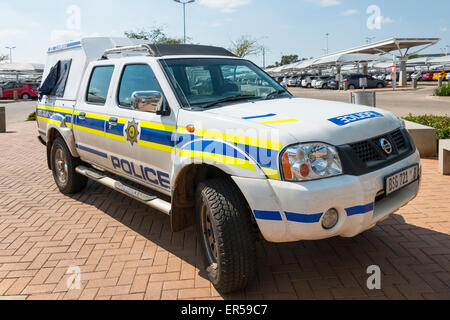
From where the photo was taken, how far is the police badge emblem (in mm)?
4180

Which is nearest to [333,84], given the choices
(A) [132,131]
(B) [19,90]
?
(B) [19,90]

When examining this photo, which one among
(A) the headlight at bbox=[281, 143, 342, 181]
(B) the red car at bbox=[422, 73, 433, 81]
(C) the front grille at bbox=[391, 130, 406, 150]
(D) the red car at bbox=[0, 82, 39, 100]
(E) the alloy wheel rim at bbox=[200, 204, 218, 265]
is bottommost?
(E) the alloy wheel rim at bbox=[200, 204, 218, 265]

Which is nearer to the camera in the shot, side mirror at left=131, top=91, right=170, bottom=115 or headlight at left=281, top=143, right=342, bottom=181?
headlight at left=281, top=143, right=342, bottom=181

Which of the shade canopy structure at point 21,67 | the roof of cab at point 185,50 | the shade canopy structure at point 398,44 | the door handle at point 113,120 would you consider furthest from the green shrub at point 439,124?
the shade canopy structure at point 21,67

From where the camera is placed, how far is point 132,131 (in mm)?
4234

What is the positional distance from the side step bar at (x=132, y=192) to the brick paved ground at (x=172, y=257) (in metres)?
0.53

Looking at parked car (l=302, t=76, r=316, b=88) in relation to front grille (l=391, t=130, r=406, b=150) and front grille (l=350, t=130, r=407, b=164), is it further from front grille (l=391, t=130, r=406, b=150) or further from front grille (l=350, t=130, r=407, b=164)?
front grille (l=350, t=130, r=407, b=164)

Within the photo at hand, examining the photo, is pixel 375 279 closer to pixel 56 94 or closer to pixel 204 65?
pixel 204 65

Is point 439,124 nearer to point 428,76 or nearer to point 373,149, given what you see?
point 373,149

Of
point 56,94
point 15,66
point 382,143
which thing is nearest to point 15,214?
point 56,94

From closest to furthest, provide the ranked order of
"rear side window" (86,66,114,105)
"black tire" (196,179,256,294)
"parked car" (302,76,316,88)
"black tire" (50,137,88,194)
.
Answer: "black tire" (196,179,256,294)
"rear side window" (86,66,114,105)
"black tire" (50,137,88,194)
"parked car" (302,76,316,88)

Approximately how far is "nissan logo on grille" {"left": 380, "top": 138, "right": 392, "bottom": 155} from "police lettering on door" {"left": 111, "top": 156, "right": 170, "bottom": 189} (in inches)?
72.9

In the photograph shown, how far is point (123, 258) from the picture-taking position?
412cm

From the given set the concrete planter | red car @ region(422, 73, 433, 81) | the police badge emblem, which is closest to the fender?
the police badge emblem
